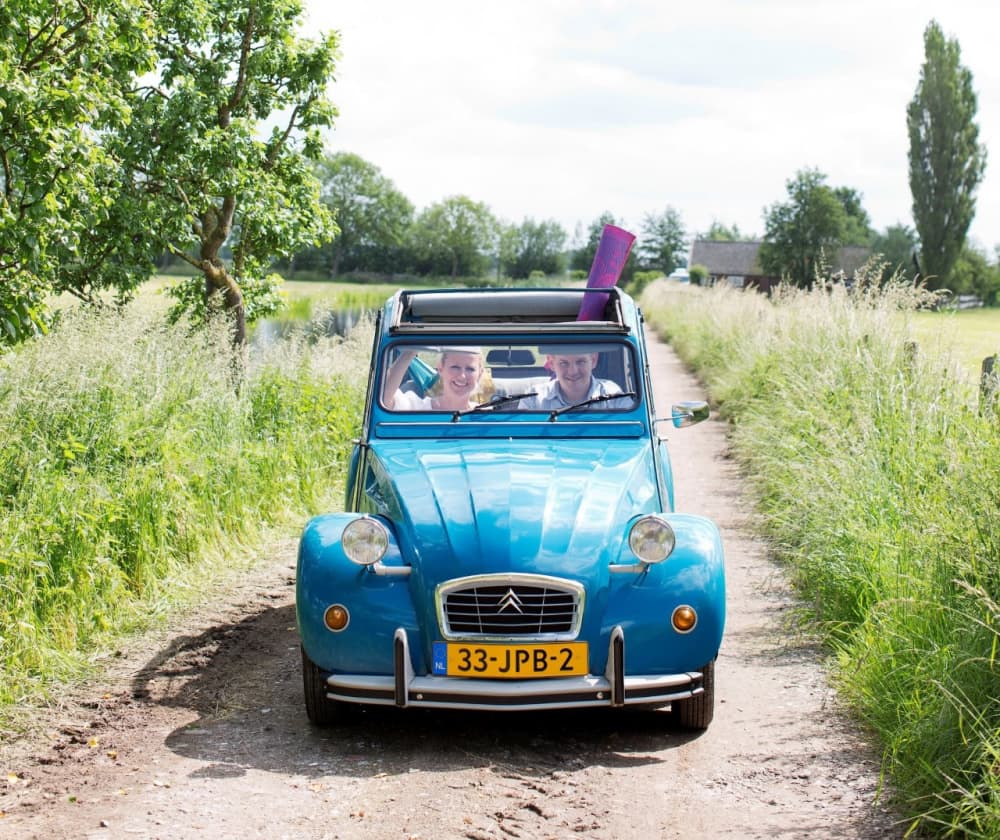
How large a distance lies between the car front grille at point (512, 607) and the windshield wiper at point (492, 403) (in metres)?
1.57

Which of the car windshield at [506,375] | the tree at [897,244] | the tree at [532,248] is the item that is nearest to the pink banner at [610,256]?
the car windshield at [506,375]

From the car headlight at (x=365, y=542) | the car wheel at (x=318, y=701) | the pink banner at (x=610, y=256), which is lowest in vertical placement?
the car wheel at (x=318, y=701)

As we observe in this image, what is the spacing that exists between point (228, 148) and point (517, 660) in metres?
10.0

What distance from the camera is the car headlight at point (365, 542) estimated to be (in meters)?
5.11

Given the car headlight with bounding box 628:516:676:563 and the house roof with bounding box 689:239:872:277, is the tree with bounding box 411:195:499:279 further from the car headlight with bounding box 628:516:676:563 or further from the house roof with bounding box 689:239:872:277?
the car headlight with bounding box 628:516:676:563

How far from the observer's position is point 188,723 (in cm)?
553

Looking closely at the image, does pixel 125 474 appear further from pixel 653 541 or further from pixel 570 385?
pixel 653 541

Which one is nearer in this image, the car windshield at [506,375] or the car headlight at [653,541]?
the car headlight at [653,541]

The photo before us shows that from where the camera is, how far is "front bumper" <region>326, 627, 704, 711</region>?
4.88 meters

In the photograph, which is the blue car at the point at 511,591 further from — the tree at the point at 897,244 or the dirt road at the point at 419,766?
the tree at the point at 897,244

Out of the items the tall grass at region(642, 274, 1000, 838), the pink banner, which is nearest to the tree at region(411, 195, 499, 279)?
the tall grass at region(642, 274, 1000, 838)

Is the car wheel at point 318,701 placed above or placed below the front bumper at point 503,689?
below

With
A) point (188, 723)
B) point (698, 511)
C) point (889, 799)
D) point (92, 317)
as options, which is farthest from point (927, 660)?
point (92, 317)

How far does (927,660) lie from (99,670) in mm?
4160
